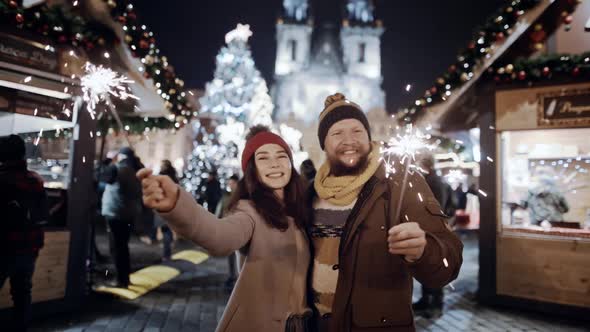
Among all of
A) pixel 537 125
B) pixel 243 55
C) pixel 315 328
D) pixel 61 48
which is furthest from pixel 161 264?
pixel 243 55

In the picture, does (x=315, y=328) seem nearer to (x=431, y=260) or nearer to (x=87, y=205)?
(x=431, y=260)

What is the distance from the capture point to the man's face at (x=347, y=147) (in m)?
2.54

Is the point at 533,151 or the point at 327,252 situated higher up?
the point at 533,151

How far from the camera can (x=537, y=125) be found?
656 centimetres

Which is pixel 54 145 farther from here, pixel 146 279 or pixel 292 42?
pixel 292 42

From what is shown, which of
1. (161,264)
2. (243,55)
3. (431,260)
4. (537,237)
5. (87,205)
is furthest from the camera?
(243,55)

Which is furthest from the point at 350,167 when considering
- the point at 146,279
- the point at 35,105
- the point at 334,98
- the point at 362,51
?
the point at 362,51

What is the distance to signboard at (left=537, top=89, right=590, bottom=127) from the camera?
621 centimetres

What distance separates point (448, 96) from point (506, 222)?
254cm

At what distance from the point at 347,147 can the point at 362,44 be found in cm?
8387

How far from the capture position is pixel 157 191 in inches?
69.8

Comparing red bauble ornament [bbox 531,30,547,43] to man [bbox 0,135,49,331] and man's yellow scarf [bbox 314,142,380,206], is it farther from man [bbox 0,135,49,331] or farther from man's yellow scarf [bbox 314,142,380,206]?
man [bbox 0,135,49,331]

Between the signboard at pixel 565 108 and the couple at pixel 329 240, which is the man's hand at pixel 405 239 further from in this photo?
the signboard at pixel 565 108

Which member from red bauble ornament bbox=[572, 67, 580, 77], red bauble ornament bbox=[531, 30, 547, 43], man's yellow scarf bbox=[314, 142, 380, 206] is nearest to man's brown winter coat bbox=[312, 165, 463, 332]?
man's yellow scarf bbox=[314, 142, 380, 206]
